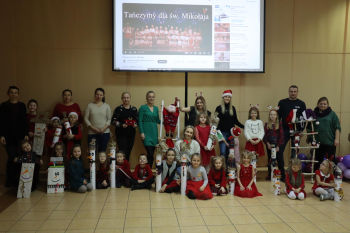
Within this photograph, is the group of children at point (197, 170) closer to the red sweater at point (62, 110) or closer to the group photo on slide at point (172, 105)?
the group photo on slide at point (172, 105)

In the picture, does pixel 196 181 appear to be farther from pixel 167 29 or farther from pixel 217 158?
pixel 167 29

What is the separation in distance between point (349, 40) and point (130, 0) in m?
4.62

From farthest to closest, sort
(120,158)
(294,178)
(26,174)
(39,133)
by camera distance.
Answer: (39,133)
(120,158)
(294,178)
(26,174)

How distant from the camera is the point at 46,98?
5883 mm

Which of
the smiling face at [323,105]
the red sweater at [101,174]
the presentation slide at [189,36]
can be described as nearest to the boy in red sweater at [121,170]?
the red sweater at [101,174]

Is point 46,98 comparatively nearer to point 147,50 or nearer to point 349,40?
point 147,50

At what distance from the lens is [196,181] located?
14.8ft

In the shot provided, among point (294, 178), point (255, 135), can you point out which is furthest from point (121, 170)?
point (294, 178)

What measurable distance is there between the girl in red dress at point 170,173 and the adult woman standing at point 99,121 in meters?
1.29

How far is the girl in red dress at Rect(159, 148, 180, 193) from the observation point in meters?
4.59

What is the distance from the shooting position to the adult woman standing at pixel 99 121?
5277 millimetres

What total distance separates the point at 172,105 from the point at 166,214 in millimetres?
2178

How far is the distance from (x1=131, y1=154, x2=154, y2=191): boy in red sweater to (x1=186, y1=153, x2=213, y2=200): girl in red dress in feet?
2.21

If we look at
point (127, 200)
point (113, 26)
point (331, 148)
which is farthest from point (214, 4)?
point (127, 200)
